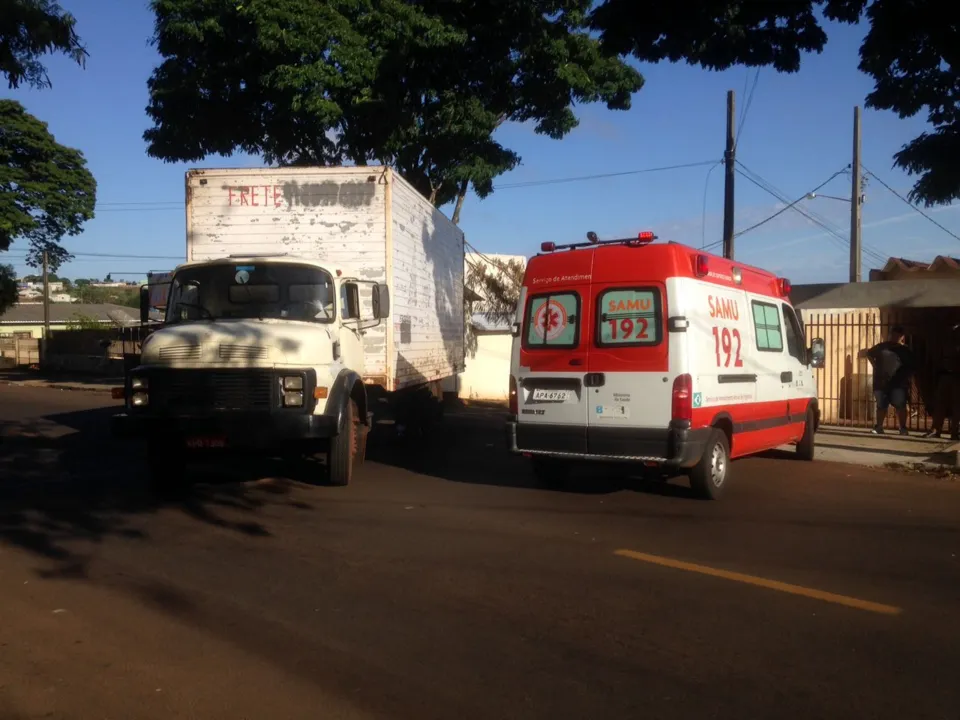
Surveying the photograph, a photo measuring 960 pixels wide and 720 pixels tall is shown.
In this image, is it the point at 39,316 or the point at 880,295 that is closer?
the point at 880,295

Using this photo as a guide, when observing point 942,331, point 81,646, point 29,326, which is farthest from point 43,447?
point 29,326

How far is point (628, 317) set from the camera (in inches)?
354

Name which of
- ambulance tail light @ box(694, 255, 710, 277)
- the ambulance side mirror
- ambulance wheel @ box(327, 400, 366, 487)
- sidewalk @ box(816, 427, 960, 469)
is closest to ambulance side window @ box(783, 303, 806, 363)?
the ambulance side mirror

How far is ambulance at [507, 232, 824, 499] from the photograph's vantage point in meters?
8.70

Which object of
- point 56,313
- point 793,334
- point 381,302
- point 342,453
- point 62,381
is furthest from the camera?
point 56,313

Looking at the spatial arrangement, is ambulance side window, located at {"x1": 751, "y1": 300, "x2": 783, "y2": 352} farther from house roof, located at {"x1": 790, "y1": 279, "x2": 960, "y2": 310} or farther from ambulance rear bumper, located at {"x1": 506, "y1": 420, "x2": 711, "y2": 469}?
house roof, located at {"x1": 790, "y1": 279, "x2": 960, "y2": 310}

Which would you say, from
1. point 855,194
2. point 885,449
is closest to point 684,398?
point 885,449

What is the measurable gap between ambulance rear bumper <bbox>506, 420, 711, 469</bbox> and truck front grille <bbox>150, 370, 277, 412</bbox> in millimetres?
2560

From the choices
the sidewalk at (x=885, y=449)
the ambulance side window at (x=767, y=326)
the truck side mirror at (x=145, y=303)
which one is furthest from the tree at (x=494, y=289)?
the truck side mirror at (x=145, y=303)

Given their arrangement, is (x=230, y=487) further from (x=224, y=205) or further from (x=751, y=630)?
(x=751, y=630)

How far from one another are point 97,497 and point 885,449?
10.9m

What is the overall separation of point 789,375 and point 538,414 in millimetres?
3627

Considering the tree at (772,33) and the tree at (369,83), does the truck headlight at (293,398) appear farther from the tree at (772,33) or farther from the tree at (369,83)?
the tree at (369,83)

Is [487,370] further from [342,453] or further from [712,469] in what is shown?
[712,469]
